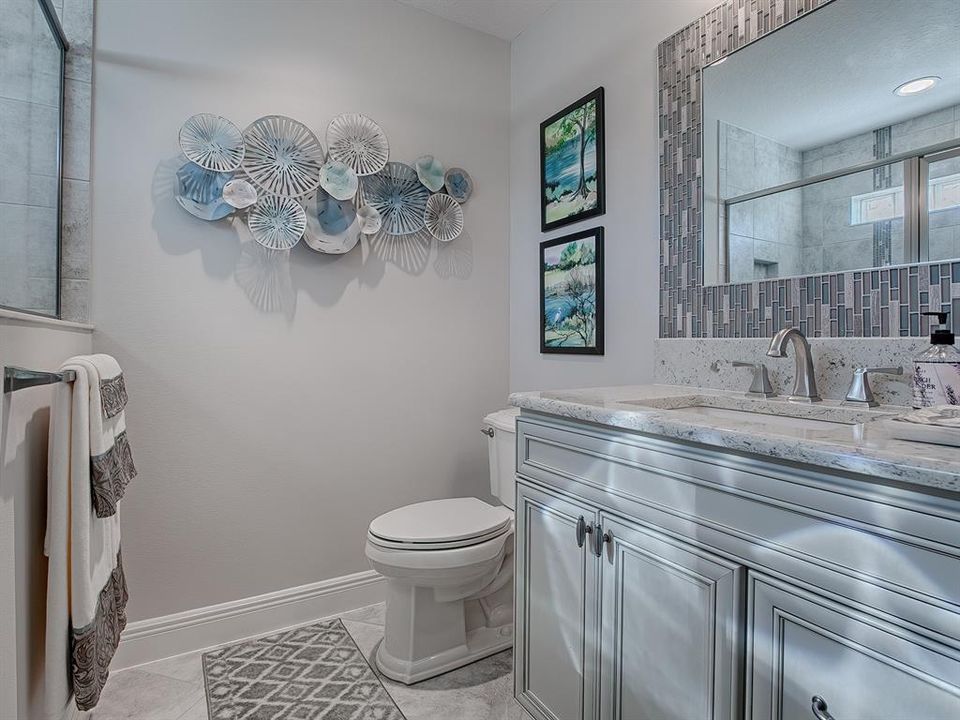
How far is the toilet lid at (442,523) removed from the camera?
1670mm

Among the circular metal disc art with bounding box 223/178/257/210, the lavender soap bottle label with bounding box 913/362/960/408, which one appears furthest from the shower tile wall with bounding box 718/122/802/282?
the circular metal disc art with bounding box 223/178/257/210

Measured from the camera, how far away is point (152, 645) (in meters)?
1.84

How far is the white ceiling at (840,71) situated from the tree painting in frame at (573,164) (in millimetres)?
493

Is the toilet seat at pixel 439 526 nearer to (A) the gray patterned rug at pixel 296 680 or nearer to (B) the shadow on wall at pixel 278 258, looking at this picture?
(A) the gray patterned rug at pixel 296 680

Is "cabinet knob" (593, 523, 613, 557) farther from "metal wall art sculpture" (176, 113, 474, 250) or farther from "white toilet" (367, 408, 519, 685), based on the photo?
"metal wall art sculpture" (176, 113, 474, 250)

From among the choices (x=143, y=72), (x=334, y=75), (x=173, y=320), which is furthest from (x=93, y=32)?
(x=173, y=320)

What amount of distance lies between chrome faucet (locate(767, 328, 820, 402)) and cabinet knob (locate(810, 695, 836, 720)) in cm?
72

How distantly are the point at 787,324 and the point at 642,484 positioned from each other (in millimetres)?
682

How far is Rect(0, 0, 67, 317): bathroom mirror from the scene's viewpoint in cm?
116

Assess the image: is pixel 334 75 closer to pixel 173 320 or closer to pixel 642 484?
pixel 173 320

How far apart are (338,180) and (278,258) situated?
0.38 metres

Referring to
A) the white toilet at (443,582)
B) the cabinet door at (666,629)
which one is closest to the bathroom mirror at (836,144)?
the cabinet door at (666,629)

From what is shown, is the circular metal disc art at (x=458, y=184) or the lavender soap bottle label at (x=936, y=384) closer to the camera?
the lavender soap bottle label at (x=936, y=384)

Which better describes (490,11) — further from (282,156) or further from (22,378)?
(22,378)
